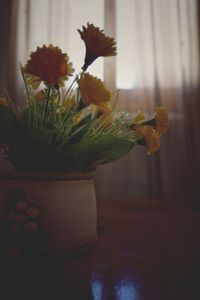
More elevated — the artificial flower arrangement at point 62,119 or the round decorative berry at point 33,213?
the artificial flower arrangement at point 62,119

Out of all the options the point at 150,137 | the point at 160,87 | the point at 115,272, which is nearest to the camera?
the point at 115,272

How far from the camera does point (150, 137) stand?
0.45 m

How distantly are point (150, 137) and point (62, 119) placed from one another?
5.5 inches

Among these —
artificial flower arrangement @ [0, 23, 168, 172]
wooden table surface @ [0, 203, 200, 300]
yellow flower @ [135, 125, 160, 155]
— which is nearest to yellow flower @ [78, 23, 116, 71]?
artificial flower arrangement @ [0, 23, 168, 172]

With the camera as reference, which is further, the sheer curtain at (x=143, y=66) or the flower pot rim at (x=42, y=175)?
the sheer curtain at (x=143, y=66)

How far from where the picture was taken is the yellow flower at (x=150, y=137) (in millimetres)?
445

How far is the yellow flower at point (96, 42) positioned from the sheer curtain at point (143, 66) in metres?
1.33

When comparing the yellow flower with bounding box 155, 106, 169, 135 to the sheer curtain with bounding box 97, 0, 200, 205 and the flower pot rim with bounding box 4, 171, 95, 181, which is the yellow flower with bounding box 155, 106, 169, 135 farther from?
the sheer curtain with bounding box 97, 0, 200, 205

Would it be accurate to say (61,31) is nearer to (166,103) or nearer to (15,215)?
(166,103)

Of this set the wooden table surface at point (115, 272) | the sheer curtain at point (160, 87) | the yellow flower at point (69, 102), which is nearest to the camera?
the wooden table surface at point (115, 272)

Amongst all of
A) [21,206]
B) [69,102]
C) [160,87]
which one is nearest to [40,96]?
[69,102]

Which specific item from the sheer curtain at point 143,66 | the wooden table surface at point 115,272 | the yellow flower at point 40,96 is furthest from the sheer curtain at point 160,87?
the yellow flower at point 40,96

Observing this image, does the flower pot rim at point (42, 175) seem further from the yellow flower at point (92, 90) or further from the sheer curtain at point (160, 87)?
the sheer curtain at point (160, 87)

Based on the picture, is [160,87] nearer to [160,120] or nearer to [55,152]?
[160,120]
